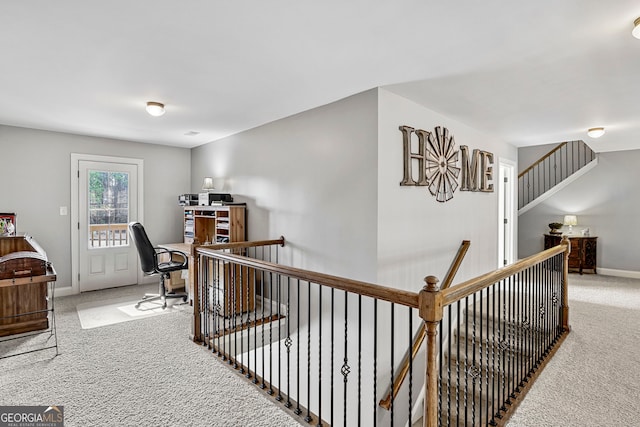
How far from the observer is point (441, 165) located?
12.8 ft

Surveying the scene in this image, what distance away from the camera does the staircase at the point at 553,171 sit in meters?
7.07

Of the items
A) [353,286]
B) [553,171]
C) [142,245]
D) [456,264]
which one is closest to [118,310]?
[142,245]

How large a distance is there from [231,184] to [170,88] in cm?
214

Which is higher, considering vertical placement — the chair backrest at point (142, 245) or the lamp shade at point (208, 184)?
the lamp shade at point (208, 184)

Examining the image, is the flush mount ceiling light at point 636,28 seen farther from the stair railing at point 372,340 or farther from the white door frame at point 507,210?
the white door frame at point 507,210

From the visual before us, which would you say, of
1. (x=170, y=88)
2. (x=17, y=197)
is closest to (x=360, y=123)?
(x=170, y=88)

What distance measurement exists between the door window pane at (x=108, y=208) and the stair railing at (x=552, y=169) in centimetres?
828

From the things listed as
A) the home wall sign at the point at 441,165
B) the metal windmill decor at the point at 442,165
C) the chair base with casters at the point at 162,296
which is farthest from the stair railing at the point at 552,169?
the chair base with casters at the point at 162,296

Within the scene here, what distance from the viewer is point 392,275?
3.23 m

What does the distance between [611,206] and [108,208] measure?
9.07 metres

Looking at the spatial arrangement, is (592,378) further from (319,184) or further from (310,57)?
(310,57)

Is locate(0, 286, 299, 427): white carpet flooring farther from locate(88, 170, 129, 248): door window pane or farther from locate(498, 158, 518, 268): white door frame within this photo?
locate(498, 158, 518, 268): white door frame

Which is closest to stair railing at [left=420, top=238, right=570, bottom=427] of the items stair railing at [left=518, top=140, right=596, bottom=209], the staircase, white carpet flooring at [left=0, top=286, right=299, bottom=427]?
white carpet flooring at [left=0, top=286, right=299, bottom=427]

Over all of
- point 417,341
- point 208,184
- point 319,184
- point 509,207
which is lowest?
point 417,341
